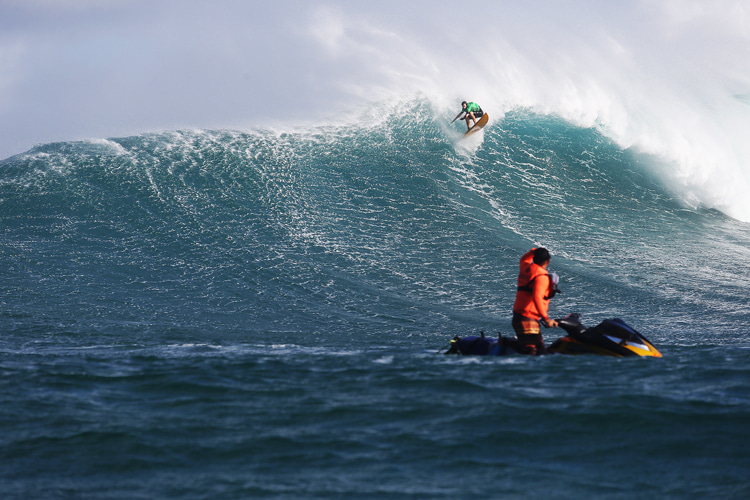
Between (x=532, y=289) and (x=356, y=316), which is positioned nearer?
(x=532, y=289)

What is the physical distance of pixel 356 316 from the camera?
437 inches

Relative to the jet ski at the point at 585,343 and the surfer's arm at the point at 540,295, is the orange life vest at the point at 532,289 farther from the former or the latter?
the jet ski at the point at 585,343

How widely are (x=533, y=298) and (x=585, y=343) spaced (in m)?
0.87

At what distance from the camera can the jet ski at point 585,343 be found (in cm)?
738

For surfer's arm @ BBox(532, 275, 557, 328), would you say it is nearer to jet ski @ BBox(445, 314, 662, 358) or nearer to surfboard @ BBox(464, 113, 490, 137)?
jet ski @ BBox(445, 314, 662, 358)

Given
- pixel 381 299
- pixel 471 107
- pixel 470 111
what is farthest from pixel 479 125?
pixel 381 299

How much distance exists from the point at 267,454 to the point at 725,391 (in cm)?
392

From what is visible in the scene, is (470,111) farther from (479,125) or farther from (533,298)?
(533,298)

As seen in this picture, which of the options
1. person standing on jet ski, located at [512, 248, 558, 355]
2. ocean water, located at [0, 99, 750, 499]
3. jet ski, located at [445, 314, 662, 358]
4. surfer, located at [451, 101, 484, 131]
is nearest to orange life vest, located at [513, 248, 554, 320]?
person standing on jet ski, located at [512, 248, 558, 355]

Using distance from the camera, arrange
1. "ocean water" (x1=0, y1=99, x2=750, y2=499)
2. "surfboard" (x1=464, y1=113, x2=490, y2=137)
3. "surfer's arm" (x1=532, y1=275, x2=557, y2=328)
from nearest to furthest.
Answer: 1. "ocean water" (x1=0, y1=99, x2=750, y2=499)
2. "surfer's arm" (x1=532, y1=275, x2=557, y2=328)
3. "surfboard" (x1=464, y1=113, x2=490, y2=137)

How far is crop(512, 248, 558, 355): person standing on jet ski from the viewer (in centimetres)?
730

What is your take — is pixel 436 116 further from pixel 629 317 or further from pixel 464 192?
pixel 629 317

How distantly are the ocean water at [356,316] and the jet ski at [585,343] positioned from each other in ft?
1.16

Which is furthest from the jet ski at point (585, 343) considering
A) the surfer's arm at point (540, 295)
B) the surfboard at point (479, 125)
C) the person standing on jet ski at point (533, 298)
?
the surfboard at point (479, 125)
